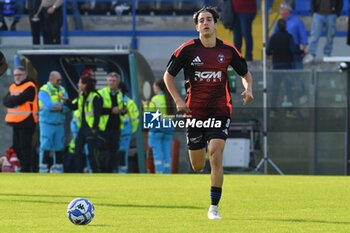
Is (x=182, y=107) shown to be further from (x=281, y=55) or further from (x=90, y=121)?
(x=281, y=55)

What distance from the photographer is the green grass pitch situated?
470 inches

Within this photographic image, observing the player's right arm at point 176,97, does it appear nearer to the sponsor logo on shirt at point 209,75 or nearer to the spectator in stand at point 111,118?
the sponsor logo on shirt at point 209,75

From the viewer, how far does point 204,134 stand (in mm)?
13195

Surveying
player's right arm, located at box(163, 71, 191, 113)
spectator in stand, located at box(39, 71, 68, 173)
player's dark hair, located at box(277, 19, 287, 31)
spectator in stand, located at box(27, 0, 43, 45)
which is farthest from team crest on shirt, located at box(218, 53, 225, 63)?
spectator in stand, located at box(27, 0, 43, 45)

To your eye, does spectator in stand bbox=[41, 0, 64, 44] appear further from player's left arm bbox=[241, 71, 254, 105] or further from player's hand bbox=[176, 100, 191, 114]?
player's hand bbox=[176, 100, 191, 114]

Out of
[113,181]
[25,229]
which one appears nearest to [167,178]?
[113,181]

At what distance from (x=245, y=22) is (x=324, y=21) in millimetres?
1877

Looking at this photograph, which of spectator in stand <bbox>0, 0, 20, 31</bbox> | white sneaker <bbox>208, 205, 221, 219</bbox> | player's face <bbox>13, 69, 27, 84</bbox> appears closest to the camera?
white sneaker <bbox>208, 205, 221, 219</bbox>

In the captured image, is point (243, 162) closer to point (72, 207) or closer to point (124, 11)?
point (124, 11)

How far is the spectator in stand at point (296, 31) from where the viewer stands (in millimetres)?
26172

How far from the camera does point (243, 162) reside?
985 inches

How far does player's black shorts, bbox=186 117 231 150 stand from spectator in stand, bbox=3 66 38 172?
11.1 m

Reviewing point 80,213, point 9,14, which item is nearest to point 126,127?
point 9,14

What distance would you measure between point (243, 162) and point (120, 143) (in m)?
2.71
